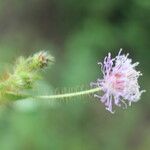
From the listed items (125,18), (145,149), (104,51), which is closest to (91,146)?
(145,149)

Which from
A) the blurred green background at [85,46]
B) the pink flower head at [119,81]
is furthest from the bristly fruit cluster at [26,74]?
the blurred green background at [85,46]

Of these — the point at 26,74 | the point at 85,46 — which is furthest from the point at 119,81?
the point at 85,46

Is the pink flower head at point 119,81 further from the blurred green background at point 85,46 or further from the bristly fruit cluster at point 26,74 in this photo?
the blurred green background at point 85,46

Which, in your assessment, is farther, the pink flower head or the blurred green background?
the blurred green background

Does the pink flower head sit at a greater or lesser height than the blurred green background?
lesser

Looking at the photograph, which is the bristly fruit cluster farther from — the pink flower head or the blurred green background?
the blurred green background

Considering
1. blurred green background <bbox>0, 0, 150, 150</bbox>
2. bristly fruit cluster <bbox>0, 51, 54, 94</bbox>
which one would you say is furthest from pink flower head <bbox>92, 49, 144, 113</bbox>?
blurred green background <bbox>0, 0, 150, 150</bbox>
